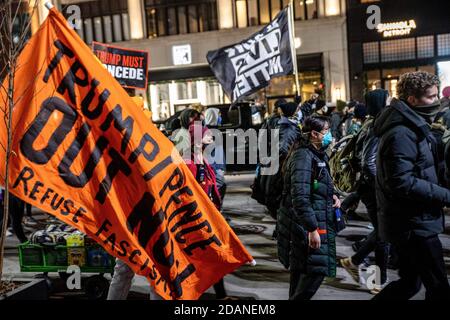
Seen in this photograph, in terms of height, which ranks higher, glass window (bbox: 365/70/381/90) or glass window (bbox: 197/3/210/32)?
glass window (bbox: 197/3/210/32)

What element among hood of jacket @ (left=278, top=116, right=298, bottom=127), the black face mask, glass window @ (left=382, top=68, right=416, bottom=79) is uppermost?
glass window @ (left=382, top=68, right=416, bottom=79)

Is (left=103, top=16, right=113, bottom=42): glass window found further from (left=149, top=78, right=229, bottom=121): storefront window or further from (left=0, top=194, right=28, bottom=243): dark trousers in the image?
(left=0, top=194, right=28, bottom=243): dark trousers

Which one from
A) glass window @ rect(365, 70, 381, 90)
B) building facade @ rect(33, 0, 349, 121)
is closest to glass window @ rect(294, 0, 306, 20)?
building facade @ rect(33, 0, 349, 121)

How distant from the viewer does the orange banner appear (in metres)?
3.36

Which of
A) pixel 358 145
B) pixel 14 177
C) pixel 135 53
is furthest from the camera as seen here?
pixel 135 53

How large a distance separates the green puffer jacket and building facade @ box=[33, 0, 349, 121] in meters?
20.2

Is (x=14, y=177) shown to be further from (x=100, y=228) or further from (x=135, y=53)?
(x=135, y=53)

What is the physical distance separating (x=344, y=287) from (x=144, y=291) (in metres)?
2.17

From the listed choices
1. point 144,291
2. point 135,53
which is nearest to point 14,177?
point 144,291

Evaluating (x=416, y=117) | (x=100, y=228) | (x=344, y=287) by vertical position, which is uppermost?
(x=416, y=117)

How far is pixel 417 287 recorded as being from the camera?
3492mm

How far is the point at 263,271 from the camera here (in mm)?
5906

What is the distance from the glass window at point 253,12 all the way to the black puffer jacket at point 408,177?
77.0 ft

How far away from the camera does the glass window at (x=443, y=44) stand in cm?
2364
